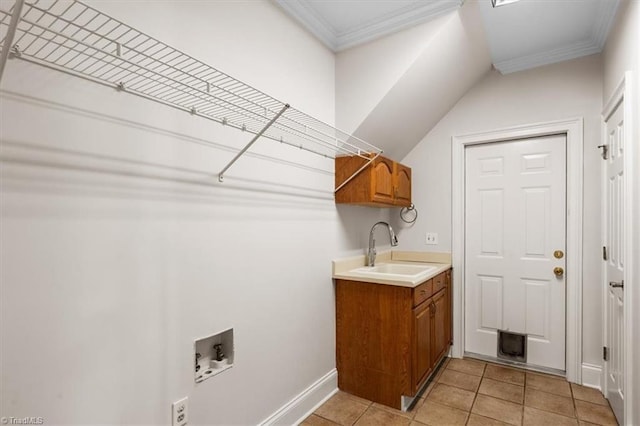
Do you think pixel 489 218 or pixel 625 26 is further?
pixel 489 218

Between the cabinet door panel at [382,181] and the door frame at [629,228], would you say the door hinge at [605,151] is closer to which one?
the door frame at [629,228]

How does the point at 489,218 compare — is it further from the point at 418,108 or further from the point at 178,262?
the point at 178,262

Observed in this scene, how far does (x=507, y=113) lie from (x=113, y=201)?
119 inches

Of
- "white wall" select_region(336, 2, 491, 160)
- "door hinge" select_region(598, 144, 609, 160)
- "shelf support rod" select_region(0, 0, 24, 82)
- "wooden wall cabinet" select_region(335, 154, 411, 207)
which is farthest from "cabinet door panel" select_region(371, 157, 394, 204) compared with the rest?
"shelf support rod" select_region(0, 0, 24, 82)

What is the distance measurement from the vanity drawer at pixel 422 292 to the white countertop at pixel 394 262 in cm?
5

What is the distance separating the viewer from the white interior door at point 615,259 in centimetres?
197

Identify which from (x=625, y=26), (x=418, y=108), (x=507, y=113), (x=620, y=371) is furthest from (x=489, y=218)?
(x=625, y=26)

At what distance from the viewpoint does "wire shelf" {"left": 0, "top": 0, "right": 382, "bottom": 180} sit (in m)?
0.84

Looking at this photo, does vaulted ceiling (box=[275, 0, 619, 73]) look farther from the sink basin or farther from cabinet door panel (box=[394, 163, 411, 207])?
the sink basin

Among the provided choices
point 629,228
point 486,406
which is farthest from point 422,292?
point 629,228

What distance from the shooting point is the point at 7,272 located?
951mm

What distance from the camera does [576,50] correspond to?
258 cm

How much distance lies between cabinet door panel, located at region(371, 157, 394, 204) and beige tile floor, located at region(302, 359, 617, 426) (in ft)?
4.71

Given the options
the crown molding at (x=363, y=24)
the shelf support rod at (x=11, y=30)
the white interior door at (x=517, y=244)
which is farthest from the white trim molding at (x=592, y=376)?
the shelf support rod at (x=11, y=30)
